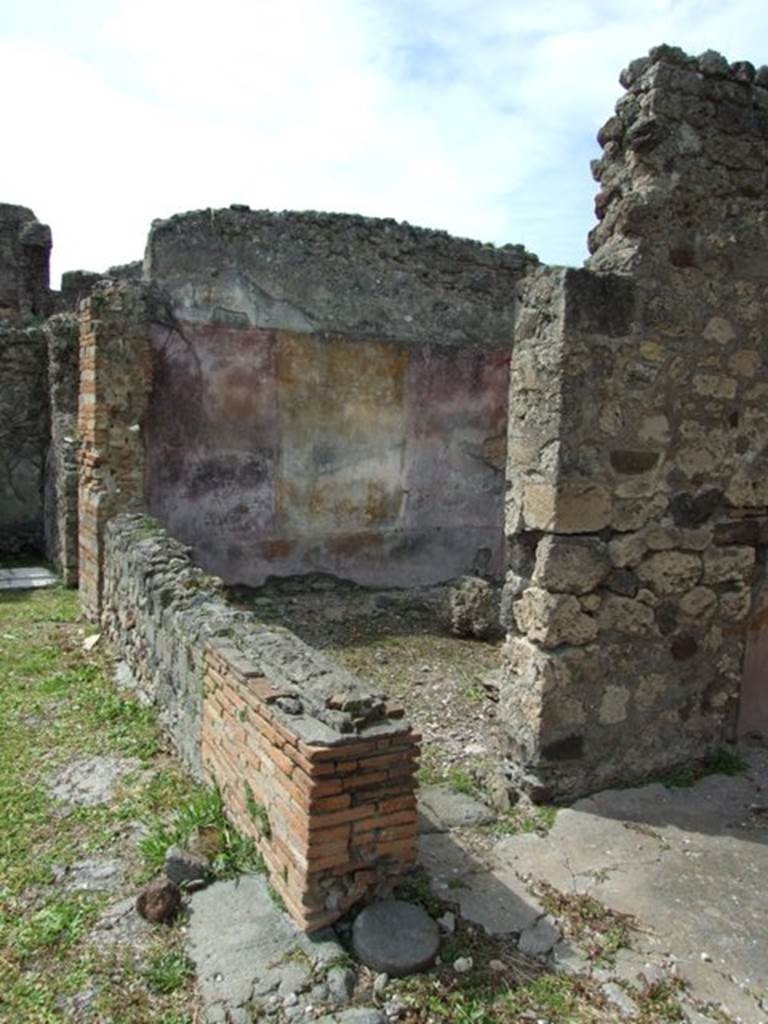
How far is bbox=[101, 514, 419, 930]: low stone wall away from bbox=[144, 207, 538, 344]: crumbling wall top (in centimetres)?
391

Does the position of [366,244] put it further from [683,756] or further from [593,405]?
[683,756]

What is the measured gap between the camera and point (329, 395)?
7.87 meters

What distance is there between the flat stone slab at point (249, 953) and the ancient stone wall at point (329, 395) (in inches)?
187

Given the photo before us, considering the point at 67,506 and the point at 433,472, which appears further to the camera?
the point at 433,472

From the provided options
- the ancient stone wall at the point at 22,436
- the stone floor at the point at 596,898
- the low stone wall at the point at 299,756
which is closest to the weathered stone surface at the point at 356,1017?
the stone floor at the point at 596,898

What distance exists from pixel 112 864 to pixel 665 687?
2.61 meters

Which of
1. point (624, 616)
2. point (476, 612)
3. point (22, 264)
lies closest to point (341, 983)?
point (624, 616)

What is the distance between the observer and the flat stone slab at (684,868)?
270 cm

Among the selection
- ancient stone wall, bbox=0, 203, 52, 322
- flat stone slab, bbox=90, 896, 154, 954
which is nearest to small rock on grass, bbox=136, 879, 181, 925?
flat stone slab, bbox=90, 896, 154, 954

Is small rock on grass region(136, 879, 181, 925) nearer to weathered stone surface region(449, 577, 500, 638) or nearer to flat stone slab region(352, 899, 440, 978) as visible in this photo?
flat stone slab region(352, 899, 440, 978)

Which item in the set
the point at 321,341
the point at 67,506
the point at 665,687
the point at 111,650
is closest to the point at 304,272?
the point at 321,341

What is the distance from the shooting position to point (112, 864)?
3.27 meters

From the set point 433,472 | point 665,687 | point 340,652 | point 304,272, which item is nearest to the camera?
point 665,687

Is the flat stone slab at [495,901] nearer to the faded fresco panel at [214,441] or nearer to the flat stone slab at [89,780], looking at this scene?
the flat stone slab at [89,780]
